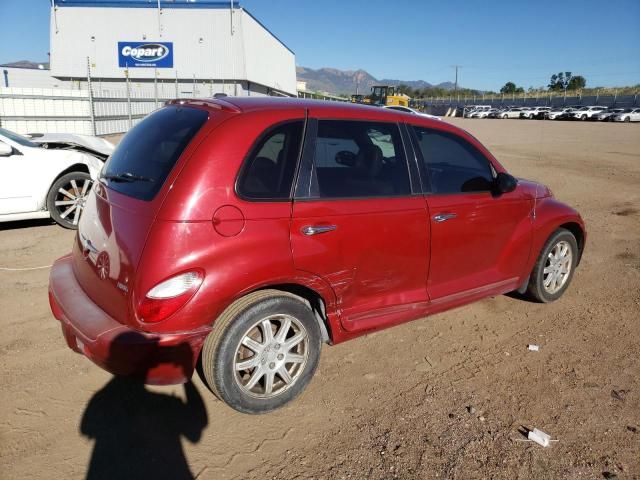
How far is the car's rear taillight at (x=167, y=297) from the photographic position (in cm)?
244

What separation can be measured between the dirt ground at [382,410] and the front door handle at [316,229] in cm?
108

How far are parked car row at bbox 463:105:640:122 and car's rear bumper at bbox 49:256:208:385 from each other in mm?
54837

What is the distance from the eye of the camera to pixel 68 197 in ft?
22.1

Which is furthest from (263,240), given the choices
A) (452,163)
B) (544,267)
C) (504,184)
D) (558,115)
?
(558,115)

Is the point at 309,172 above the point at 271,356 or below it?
above

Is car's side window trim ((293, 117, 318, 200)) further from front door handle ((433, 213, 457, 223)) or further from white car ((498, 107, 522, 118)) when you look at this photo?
white car ((498, 107, 522, 118))

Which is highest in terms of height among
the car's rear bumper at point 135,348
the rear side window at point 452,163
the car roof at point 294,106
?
the car roof at point 294,106

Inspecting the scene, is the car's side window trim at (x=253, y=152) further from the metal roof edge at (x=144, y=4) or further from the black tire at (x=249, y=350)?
the metal roof edge at (x=144, y=4)

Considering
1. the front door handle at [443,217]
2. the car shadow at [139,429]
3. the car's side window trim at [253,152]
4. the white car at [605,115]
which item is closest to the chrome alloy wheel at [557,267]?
the front door handle at [443,217]

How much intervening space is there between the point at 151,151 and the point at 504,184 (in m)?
2.59

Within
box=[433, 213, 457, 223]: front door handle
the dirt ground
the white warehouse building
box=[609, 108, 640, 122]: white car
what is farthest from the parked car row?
box=[433, 213, 457, 223]: front door handle

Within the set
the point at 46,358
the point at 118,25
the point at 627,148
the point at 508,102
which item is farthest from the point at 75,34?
the point at 508,102

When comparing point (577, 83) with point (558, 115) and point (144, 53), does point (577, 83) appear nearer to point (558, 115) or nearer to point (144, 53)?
point (558, 115)

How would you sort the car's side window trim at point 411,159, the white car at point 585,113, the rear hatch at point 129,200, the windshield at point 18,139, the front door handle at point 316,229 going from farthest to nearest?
the white car at point 585,113 → the windshield at point 18,139 → the car's side window trim at point 411,159 → the front door handle at point 316,229 → the rear hatch at point 129,200
